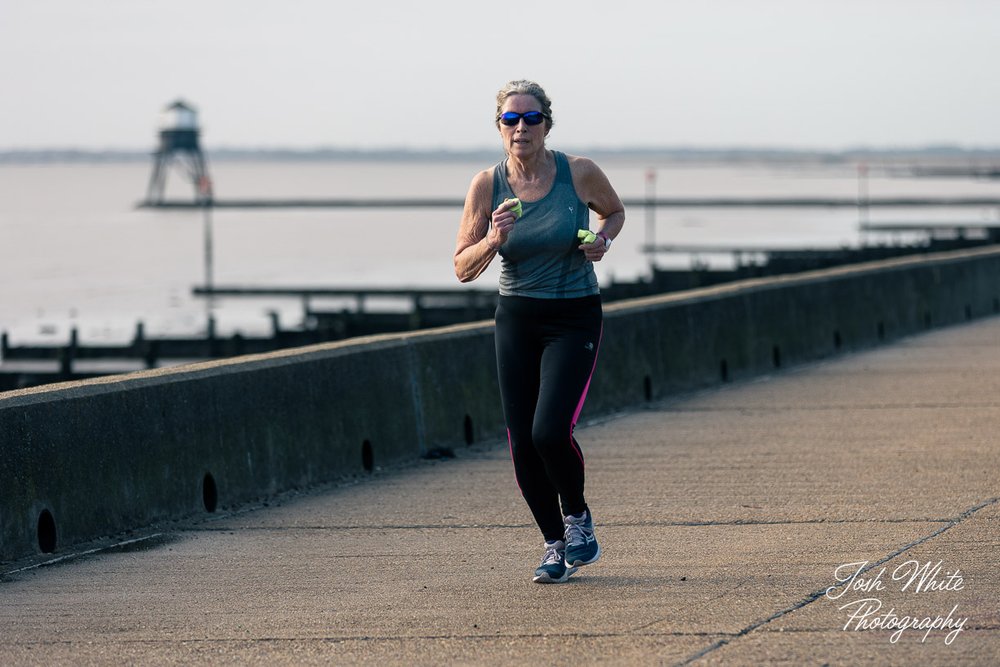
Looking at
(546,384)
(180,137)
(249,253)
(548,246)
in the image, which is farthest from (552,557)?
(180,137)

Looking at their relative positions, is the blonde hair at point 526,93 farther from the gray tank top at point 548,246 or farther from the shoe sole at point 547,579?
the shoe sole at point 547,579

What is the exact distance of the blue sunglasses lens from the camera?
704cm

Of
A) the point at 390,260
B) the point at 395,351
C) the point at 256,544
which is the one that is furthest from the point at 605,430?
the point at 390,260

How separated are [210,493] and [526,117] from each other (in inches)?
125

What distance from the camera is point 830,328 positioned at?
57.9ft

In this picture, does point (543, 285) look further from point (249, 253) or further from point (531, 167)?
point (249, 253)

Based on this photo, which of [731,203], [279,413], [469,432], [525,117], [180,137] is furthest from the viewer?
[180,137]

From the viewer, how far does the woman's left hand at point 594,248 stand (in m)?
6.95

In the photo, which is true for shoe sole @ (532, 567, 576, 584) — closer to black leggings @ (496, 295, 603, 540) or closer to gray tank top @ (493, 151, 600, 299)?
black leggings @ (496, 295, 603, 540)

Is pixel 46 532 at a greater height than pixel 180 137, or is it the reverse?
pixel 180 137

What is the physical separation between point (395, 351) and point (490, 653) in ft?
16.4

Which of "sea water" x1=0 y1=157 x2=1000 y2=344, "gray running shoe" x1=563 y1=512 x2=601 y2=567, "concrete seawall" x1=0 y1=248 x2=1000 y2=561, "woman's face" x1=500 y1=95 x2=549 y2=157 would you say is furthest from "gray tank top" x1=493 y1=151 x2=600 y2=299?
"sea water" x1=0 y1=157 x2=1000 y2=344

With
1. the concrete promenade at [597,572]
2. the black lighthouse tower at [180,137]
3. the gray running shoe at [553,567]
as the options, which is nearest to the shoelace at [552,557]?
the gray running shoe at [553,567]

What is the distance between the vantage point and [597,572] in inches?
296
